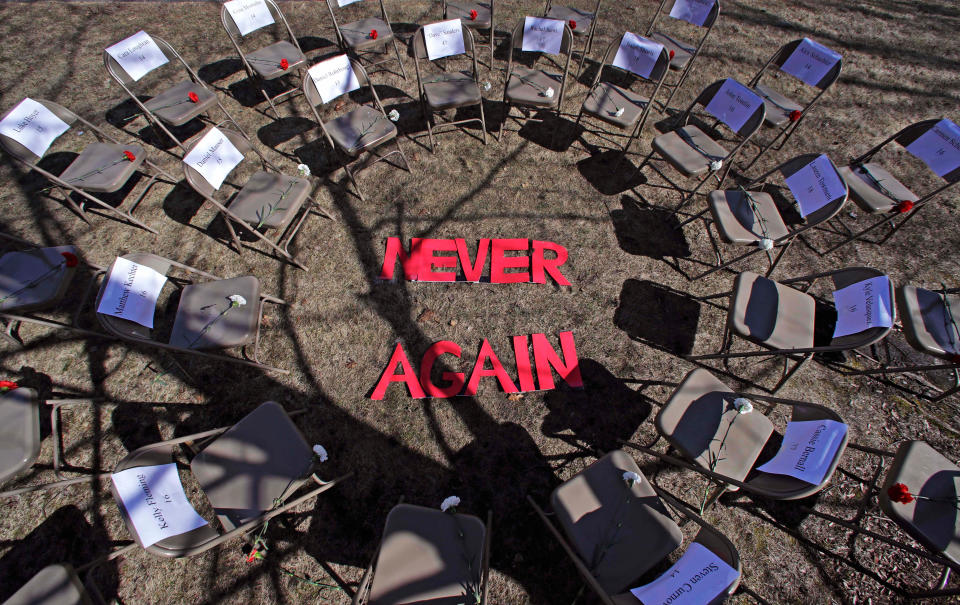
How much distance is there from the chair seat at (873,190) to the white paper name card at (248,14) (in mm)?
7450

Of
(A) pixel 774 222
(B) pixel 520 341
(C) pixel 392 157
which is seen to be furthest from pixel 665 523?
(C) pixel 392 157

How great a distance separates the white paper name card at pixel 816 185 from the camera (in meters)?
3.70

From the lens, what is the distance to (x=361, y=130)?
4551 millimetres

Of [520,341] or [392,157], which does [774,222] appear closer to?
[520,341]

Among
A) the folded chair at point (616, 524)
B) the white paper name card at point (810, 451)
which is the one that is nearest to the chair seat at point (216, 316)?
the folded chair at point (616, 524)

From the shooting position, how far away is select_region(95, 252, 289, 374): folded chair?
10.7 ft

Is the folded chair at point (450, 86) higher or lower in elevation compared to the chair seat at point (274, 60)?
higher

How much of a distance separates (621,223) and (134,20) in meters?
9.08

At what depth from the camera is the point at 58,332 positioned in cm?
419

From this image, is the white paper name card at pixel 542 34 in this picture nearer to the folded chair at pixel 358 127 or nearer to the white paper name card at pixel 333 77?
the folded chair at pixel 358 127

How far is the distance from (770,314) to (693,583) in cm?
253

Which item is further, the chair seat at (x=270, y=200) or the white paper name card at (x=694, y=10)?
the white paper name card at (x=694, y=10)

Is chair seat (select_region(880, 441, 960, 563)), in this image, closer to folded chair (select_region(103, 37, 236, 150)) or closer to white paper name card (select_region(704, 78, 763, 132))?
white paper name card (select_region(704, 78, 763, 132))

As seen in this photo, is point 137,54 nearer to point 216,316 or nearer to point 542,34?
point 216,316
